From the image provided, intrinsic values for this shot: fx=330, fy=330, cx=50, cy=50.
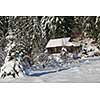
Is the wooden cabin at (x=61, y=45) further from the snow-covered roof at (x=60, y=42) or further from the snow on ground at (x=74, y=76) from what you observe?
→ the snow on ground at (x=74, y=76)

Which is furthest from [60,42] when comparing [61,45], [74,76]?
[74,76]

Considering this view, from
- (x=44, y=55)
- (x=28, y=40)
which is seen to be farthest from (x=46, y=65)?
(x=28, y=40)

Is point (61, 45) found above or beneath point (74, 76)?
above

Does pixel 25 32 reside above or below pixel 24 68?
above

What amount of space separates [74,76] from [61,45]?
37cm

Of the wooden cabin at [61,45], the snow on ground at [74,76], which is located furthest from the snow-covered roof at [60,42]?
the snow on ground at [74,76]

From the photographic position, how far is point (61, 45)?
145 inches

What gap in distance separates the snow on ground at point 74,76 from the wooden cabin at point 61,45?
208 millimetres

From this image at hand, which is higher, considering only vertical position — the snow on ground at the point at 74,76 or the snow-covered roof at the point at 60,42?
the snow-covered roof at the point at 60,42

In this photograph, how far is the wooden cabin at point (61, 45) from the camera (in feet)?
12.0

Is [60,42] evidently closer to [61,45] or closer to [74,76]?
[61,45]
